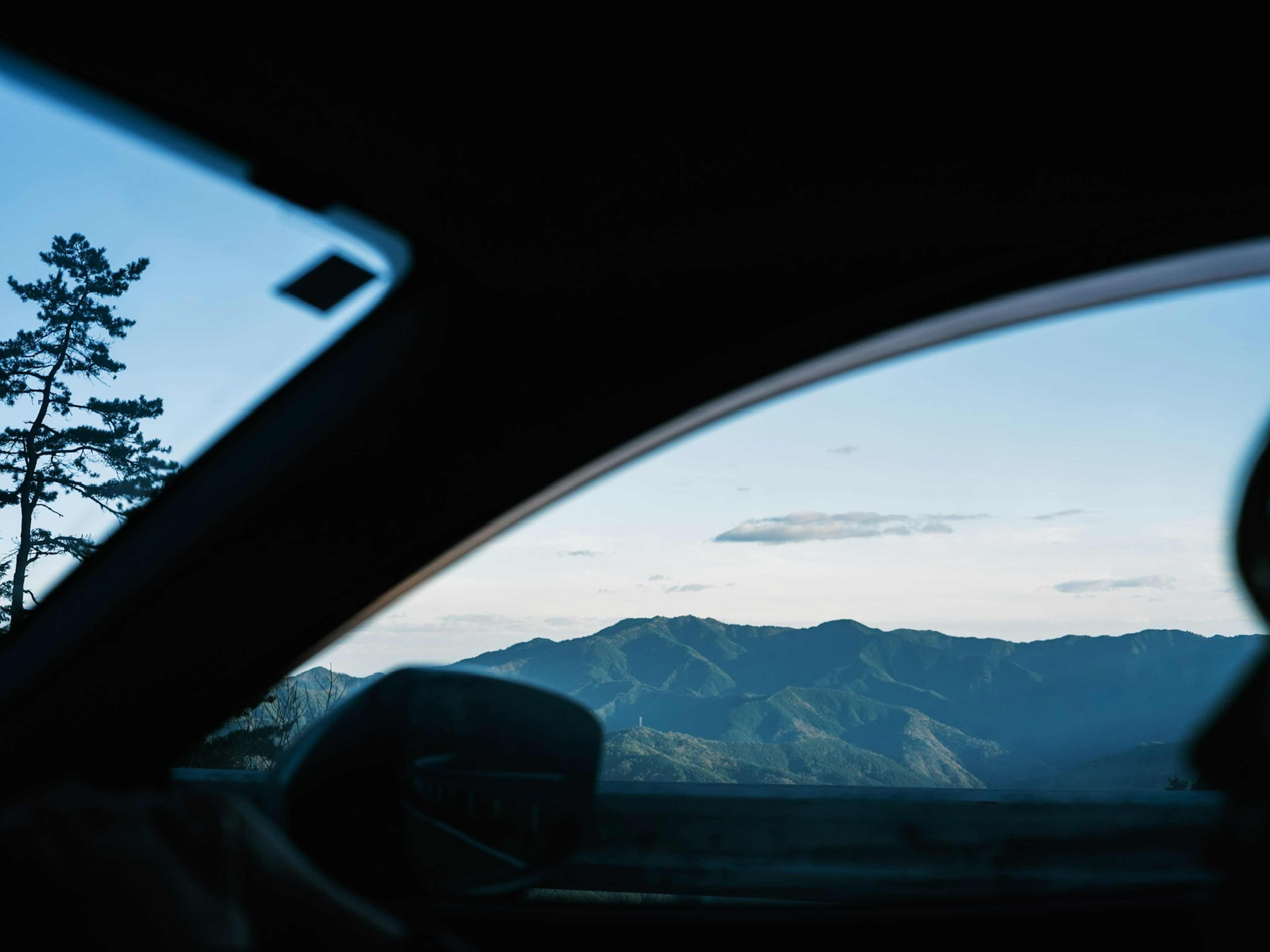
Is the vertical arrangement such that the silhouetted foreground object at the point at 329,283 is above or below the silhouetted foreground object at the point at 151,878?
above

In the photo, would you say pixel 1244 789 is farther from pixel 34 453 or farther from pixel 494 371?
pixel 34 453

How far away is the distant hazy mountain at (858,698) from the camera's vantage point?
1854mm

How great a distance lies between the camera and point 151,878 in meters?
0.78

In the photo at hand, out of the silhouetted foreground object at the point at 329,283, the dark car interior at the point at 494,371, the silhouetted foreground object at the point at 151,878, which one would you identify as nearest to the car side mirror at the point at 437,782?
the dark car interior at the point at 494,371

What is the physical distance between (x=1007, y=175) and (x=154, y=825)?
168 centimetres

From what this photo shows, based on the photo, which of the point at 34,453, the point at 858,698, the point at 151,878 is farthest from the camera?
the point at 858,698

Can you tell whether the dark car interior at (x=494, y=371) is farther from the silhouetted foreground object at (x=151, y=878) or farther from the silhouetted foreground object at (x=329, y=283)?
the silhouetted foreground object at (x=151, y=878)

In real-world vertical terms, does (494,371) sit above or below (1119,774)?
above

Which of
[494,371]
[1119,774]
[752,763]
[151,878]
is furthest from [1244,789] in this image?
[1119,774]

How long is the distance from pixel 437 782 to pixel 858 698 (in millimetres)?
2450

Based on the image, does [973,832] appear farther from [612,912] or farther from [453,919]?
[453,919]

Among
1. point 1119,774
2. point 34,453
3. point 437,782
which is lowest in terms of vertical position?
point 1119,774

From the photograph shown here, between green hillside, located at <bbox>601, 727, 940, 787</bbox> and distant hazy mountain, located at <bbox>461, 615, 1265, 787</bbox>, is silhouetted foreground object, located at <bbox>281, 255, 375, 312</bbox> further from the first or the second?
green hillside, located at <bbox>601, 727, 940, 787</bbox>

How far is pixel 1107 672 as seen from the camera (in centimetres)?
288
